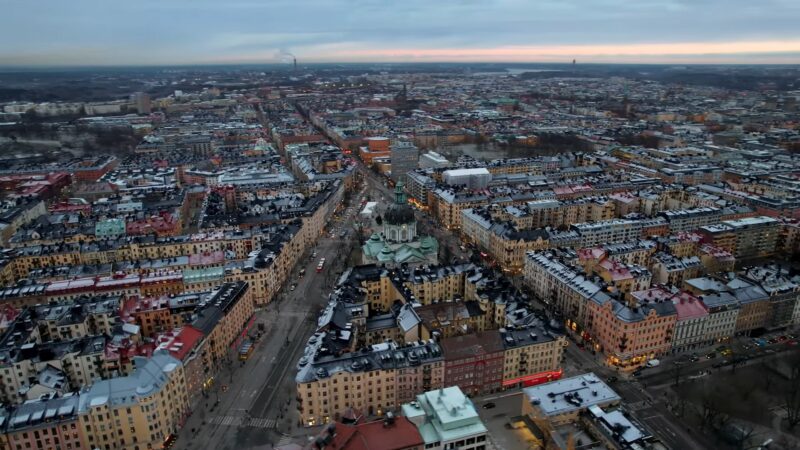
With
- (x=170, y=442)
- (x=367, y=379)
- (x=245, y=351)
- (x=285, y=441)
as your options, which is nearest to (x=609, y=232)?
(x=367, y=379)

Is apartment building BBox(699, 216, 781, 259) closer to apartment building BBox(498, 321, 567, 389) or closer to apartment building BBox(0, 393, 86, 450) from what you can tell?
apartment building BBox(498, 321, 567, 389)

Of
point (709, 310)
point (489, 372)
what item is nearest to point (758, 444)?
point (709, 310)

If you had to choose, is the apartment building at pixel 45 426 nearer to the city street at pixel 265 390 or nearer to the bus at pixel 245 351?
the city street at pixel 265 390

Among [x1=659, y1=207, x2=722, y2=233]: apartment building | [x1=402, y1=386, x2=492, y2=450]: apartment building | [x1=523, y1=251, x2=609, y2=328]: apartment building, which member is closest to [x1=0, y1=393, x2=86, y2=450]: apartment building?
[x1=402, y1=386, x2=492, y2=450]: apartment building

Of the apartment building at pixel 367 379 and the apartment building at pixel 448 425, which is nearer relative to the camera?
the apartment building at pixel 448 425

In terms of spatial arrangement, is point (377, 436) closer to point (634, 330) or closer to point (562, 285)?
point (634, 330)

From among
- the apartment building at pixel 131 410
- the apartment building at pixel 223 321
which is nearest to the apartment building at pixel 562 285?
the apartment building at pixel 223 321

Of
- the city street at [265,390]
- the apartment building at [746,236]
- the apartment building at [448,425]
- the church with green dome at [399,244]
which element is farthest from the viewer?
the apartment building at [746,236]
